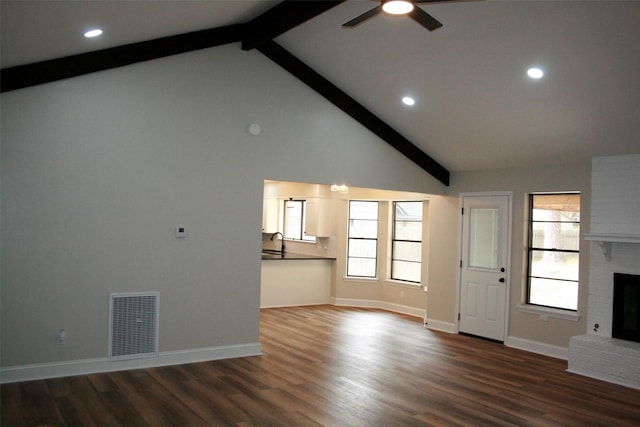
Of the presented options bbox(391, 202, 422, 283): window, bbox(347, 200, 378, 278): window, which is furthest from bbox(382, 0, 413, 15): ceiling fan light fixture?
bbox(347, 200, 378, 278): window

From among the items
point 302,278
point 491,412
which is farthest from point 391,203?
point 491,412

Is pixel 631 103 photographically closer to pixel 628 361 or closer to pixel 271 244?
pixel 628 361

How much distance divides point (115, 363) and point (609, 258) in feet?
17.9

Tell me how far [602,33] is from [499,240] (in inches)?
141

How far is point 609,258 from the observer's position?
20.3 ft

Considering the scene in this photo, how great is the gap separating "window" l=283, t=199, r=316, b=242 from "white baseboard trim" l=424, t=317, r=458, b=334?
3034 mm

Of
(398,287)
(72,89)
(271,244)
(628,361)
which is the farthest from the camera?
(271,244)

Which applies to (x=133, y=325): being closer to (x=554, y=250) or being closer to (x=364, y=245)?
(x=554, y=250)

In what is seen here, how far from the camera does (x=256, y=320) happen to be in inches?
243

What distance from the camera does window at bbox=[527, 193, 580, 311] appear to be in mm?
6730

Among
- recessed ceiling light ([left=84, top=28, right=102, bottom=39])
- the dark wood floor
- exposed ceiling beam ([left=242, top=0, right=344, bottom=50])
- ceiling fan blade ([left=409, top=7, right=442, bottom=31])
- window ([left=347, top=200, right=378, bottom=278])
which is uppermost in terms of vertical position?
exposed ceiling beam ([left=242, top=0, right=344, bottom=50])

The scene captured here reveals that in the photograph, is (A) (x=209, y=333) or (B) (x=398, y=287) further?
(B) (x=398, y=287)

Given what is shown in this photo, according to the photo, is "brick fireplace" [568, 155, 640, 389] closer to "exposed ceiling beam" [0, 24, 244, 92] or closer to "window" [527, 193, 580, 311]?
"window" [527, 193, 580, 311]

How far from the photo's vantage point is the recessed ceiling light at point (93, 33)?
14.1 ft
